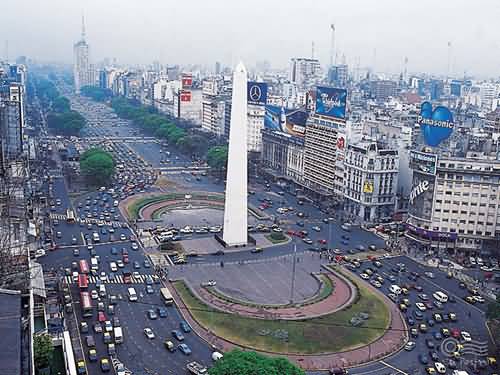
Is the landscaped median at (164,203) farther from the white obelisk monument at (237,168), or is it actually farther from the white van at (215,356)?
the white van at (215,356)

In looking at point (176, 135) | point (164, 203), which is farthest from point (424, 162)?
point (176, 135)

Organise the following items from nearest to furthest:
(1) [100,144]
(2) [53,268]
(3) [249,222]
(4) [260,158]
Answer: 1. (2) [53,268]
2. (3) [249,222]
3. (4) [260,158]
4. (1) [100,144]

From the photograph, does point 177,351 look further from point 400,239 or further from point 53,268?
point 400,239

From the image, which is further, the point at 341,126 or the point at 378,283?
the point at 341,126

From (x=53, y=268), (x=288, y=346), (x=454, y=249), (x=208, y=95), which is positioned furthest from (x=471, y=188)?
(x=208, y=95)

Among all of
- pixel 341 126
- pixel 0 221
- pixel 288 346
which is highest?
pixel 341 126

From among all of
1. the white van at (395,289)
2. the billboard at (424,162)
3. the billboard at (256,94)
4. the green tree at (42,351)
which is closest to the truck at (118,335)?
the green tree at (42,351)

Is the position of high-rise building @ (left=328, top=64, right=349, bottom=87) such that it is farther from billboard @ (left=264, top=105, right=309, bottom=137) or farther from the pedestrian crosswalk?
the pedestrian crosswalk
